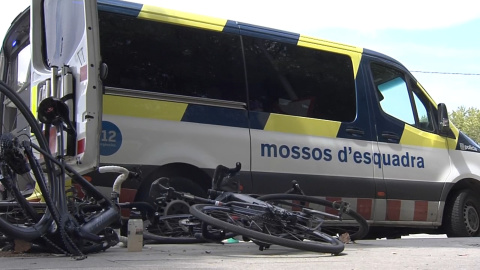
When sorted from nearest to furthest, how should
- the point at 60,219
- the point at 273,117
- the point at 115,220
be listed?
the point at 60,219 < the point at 115,220 < the point at 273,117

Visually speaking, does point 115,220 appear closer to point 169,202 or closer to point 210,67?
point 169,202

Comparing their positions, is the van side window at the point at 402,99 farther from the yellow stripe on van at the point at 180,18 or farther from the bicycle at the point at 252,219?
the bicycle at the point at 252,219

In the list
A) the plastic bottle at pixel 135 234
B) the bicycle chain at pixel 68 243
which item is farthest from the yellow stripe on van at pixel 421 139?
the bicycle chain at pixel 68 243

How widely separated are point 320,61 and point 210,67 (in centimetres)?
147

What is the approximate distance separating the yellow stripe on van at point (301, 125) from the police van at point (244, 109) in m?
0.01

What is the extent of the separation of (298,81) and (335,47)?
29.3 inches

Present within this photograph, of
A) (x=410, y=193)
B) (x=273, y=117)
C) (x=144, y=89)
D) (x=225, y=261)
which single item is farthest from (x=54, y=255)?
(x=410, y=193)

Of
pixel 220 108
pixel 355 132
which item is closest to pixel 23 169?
pixel 220 108

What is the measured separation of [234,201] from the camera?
4.13 meters

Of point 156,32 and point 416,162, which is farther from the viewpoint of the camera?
point 416,162

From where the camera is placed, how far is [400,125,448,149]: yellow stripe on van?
20.8ft

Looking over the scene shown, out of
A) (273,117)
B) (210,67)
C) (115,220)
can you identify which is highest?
(210,67)

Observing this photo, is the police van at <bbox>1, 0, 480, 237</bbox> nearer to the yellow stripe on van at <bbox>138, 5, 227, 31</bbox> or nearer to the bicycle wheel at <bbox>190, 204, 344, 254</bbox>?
the yellow stripe on van at <bbox>138, 5, 227, 31</bbox>

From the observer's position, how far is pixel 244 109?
207 inches
